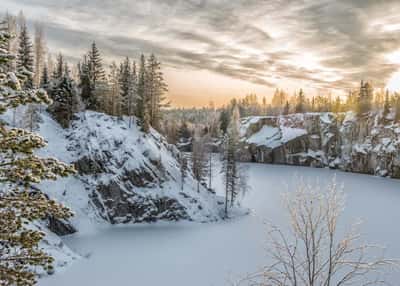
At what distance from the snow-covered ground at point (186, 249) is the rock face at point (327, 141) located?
1171 inches

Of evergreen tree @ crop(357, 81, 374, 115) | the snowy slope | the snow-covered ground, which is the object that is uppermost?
evergreen tree @ crop(357, 81, 374, 115)

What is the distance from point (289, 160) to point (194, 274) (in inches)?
2646

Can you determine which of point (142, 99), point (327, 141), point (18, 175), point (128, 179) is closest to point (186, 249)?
point (128, 179)

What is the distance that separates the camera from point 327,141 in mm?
79000

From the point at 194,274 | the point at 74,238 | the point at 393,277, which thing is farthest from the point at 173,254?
the point at 393,277

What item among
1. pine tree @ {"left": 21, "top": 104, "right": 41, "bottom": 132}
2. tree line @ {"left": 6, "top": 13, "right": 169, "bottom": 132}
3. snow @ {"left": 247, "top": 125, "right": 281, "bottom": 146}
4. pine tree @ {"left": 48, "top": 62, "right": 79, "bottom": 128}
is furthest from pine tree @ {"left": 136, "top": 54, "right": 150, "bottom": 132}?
snow @ {"left": 247, "top": 125, "right": 281, "bottom": 146}

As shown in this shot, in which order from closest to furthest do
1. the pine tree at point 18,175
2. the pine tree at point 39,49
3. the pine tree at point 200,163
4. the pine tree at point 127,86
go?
the pine tree at point 18,175, the pine tree at point 200,163, the pine tree at point 127,86, the pine tree at point 39,49

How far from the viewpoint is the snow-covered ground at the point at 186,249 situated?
760 inches

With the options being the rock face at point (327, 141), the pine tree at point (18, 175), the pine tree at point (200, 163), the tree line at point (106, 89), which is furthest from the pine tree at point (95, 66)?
the pine tree at point (18, 175)

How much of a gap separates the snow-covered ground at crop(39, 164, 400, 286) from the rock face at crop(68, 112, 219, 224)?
1.64 m

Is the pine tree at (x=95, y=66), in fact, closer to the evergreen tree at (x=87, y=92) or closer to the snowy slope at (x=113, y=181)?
the evergreen tree at (x=87, y=92)

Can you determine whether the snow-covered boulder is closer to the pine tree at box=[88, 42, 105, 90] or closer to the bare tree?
the pine tree at box=[88, 42, 105, 90]

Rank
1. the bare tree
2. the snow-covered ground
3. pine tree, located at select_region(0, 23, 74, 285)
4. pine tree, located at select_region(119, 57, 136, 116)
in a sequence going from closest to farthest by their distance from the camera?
1. pine tree, located at select_region(0, 23, 74, 285)
2. the bare tree
3. the snow-covered ground
4. pine tree, located at select_region(119, 57, 136, 116)

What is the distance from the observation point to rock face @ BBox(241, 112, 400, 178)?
209 ft
